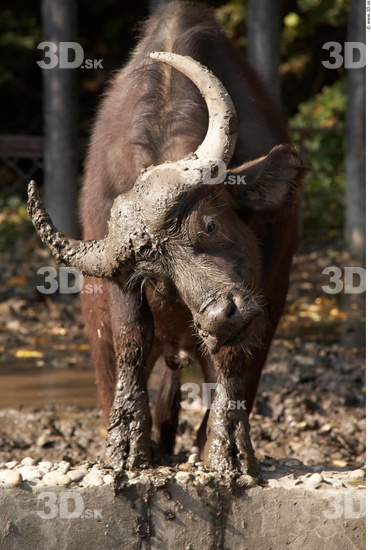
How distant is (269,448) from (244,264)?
2328 mm

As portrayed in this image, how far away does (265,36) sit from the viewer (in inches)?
439

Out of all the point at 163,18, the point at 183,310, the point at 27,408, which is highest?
the point at 163,18

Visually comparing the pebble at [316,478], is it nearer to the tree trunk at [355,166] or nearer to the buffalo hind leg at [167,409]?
the buffalo hind leg at [167,409]

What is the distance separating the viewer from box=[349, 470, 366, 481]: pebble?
489cm

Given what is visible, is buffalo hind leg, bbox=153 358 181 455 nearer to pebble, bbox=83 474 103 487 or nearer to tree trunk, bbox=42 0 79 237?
pebble, bbox=83 474 103 487

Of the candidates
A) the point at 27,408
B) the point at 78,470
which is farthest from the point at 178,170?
the point at 27,408

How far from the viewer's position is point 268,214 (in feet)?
16.6

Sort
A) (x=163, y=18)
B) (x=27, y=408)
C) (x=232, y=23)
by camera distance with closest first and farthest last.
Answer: (x=163, y=18) < (x=27, y=408) < (x=232, y=23)

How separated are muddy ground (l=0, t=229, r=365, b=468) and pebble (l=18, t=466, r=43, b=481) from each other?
0.58 m

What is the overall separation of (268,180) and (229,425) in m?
1.28

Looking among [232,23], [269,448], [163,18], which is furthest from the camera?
[232,23]

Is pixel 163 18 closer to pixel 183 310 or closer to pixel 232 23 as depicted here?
pixel 183 310

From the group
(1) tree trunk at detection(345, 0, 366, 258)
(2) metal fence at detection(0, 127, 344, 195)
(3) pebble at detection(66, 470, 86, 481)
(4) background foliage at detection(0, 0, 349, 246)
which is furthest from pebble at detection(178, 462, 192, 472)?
(4) background foliage at detection(0, 0, 349, 246)

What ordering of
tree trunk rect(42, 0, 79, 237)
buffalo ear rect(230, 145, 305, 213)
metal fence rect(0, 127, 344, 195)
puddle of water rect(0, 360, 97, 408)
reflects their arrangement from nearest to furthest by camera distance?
buffalo ear rect(230, 145, 305, 213) < puddle of water rect(0, 360, 97, 408) < tree trunk rect(42, 0, 79, 237) < metal fence rect(0, 127, 344, 195)
